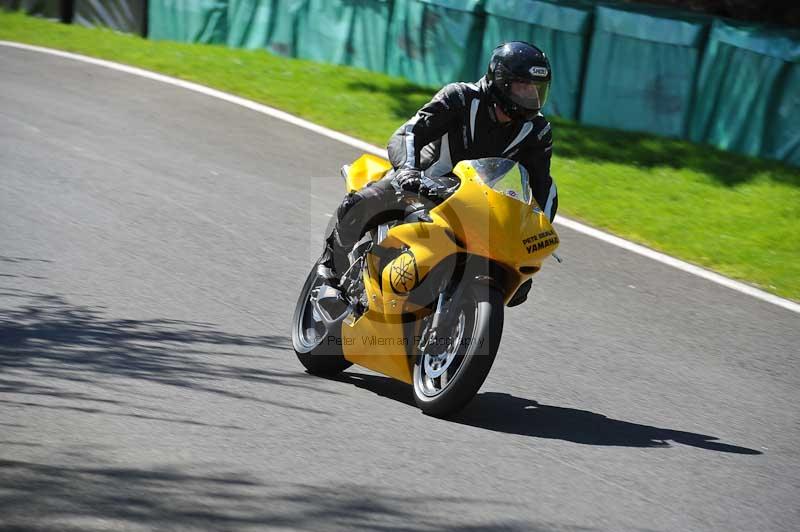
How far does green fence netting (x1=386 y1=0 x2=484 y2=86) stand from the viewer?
641 inches

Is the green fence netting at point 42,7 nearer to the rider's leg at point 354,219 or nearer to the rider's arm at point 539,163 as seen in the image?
the rider's leg at point 354,219

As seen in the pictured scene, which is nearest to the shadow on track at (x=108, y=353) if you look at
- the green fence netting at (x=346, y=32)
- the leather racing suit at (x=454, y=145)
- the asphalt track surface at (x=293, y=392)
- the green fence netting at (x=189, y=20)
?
the asphalt track surface at (x=293, y=392)

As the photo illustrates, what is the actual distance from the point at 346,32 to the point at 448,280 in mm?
12449

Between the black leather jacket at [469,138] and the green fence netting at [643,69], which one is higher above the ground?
the black leather jacket at [469,138]

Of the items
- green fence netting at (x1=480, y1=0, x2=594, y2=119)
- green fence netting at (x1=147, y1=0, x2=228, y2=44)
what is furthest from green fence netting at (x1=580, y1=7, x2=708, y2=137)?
green fence netting at (x1=147, y1=0, x2=228, y2=44)

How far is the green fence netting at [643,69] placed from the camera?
47.8ft

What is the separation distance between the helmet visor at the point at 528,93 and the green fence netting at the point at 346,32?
1139 cm

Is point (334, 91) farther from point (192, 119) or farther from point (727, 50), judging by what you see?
point (727, 50)

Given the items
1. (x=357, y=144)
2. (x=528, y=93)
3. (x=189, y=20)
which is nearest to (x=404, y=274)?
(x=528, y=93)

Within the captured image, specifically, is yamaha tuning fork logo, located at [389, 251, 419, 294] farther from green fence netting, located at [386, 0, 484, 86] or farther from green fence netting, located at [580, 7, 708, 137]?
green fence netting, located at [386, 0, 484, 86]

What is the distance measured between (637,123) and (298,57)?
587 cm

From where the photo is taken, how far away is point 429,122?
6.32m

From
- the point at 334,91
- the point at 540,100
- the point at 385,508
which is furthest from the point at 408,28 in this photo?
the point at 385,508

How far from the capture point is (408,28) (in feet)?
55.8
